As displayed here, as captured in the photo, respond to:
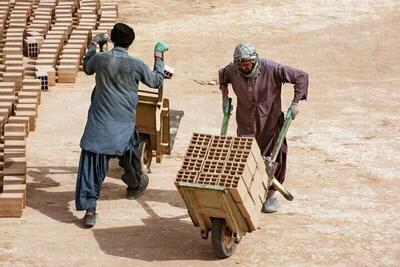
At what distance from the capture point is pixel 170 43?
1416cm

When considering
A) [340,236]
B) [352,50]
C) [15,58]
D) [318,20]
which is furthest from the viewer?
[318,20]

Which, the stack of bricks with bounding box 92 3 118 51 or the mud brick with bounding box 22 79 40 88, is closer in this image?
the mud brick with bounding box 22 79 40 88

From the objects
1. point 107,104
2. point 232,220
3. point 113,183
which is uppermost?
point 107,104

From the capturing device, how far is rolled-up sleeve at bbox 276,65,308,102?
798cm

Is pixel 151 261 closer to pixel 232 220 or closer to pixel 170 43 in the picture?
pixel 232 220

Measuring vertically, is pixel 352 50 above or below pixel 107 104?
below

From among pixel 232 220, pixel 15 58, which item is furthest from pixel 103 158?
pixel 15 58

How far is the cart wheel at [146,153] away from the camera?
9.18 meters

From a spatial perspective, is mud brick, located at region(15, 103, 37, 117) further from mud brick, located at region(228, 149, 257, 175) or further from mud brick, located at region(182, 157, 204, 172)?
mud brick, located at region(228, 149, 257, 175)

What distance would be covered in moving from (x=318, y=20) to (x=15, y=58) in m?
5.23

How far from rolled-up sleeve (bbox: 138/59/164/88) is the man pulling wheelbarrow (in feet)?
1.69

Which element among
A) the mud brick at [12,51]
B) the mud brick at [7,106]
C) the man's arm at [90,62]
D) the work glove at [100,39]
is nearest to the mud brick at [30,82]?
the mud brick at [7,106]

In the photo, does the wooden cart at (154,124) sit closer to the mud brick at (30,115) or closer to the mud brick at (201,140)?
the mud brick at (201,140)

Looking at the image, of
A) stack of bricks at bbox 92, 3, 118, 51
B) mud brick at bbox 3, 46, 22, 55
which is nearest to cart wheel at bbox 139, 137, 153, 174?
mud brick at bbox 3, 46, 22, 55
